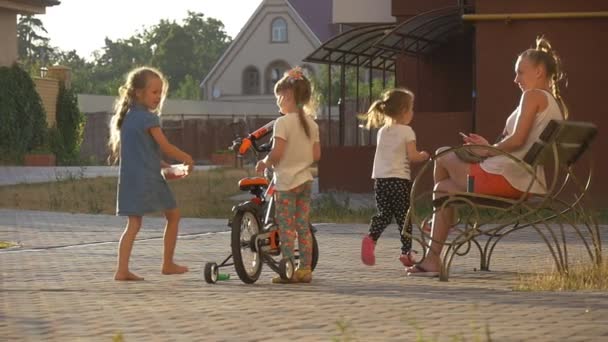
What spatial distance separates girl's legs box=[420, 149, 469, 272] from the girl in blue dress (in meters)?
1.66

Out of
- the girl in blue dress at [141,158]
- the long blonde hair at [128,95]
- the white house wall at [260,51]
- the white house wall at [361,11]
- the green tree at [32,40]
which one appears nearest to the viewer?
the girl in blue dress at [141,158]

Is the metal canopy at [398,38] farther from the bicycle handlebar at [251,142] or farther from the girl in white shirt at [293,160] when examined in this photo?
the girl in white shirt at [293,160]

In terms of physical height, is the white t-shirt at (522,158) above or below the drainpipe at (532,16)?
below

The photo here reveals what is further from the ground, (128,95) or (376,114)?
(128,95)

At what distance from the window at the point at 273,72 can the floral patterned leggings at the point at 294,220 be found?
8634 cm

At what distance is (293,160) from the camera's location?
1093cm

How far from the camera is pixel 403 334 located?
289 inches

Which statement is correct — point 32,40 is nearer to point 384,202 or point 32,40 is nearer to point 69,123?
point 69,123

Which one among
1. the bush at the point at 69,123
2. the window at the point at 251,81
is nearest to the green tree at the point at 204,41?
the window at the point at 251,81

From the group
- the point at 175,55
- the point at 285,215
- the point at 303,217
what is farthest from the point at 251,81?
the point at 285,215

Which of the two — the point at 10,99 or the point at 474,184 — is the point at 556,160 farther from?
the point at 10,99

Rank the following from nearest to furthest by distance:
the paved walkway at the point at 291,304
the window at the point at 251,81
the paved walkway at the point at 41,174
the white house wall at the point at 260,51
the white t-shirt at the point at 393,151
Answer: the paved walkway at the point at 291,304 → the white t-shirt at the point at 393,151 → the paved walkway at the point at 41,174 → the white house wall at the point at 260,51 → the window at the point at 251,81

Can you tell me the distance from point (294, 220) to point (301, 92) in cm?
85

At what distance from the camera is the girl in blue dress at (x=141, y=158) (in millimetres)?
11234
